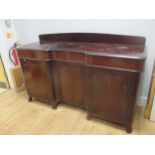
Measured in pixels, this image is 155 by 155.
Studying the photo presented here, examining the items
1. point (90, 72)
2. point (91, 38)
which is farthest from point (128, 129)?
point (91, 38)

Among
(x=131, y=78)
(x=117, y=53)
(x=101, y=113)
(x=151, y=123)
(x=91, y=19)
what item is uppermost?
(x=91, y=19)

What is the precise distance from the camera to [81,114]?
2062 millimetres

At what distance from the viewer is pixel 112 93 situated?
1.60 meters

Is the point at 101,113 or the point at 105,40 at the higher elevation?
the point at 105,40

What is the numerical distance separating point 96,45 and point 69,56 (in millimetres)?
415

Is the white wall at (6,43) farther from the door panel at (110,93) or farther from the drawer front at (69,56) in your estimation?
the door panel at (110,93)

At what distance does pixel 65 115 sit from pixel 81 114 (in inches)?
8.9

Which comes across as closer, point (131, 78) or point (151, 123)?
point (131, 78)

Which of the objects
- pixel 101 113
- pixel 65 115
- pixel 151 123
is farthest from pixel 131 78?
pixel 65 115

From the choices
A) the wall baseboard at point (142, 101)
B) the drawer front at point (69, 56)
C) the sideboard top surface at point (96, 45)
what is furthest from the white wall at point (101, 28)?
the drawer front at point (69, 56)

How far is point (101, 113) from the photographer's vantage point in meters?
1.79
